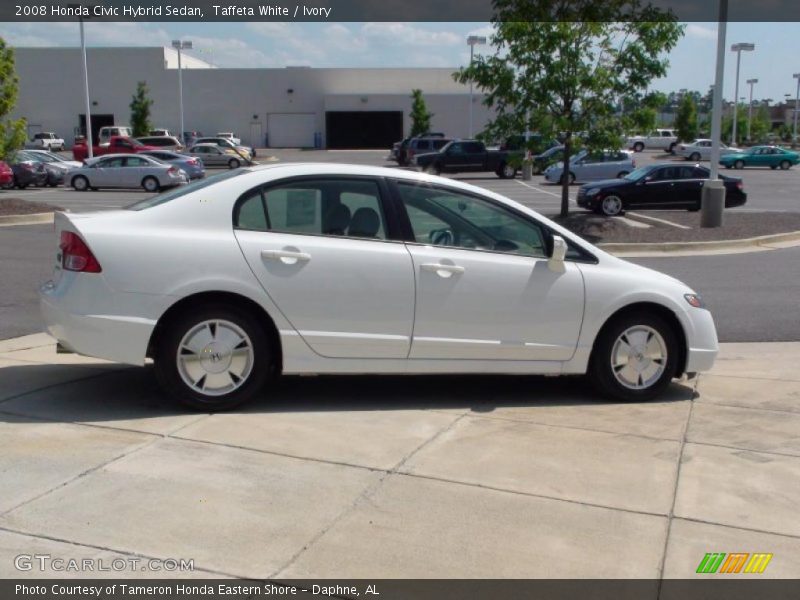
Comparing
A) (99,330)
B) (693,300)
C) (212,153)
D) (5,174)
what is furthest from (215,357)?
(212,153)

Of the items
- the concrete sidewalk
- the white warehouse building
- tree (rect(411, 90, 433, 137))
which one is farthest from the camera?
the white warehouse building

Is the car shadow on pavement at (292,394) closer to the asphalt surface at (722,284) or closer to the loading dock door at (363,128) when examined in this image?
the asphalt surface at (722,284)

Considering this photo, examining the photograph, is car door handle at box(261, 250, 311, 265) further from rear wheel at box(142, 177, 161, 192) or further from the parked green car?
the parked green car

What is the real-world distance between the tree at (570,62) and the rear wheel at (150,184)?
17.5m

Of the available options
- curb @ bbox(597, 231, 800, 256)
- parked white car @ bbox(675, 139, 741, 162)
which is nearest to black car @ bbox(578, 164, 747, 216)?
curb @ bbox(597, 231, 800, 256)

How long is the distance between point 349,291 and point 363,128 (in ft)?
243

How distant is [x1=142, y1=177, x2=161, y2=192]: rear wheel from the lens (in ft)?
112

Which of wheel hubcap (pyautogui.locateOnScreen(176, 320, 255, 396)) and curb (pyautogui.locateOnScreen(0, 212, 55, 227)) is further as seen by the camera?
curb (pyautogui.locateOnScreen(0, 212, 55, 227))

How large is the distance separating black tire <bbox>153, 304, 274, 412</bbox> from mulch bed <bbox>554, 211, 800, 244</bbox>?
12.8m

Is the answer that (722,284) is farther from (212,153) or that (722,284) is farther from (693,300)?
(212,153)

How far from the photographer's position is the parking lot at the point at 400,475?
13.8 ft

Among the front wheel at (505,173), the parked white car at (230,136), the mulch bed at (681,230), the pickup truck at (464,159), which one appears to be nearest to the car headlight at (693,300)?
the mulch bed at (681,230)

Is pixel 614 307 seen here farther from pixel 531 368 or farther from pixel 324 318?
pixel 324 318

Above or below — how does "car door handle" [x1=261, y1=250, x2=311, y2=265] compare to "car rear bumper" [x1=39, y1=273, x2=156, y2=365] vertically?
above
